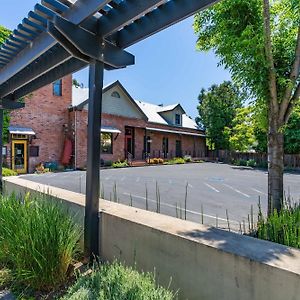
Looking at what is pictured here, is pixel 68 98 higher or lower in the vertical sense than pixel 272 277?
higher

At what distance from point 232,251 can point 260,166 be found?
2638 centimetres

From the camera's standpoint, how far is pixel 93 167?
3482 mm

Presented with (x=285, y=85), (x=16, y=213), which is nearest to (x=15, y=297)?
(x=16, y=213)

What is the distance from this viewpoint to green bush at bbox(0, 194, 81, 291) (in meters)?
2.88

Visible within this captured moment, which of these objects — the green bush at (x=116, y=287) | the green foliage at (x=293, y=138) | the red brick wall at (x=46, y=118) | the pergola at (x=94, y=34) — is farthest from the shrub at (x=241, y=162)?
the green bush at (x=116, y=287)

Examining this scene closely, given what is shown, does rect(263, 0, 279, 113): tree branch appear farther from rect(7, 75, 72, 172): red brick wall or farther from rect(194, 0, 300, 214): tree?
rect(7, 75, 72, 172): red brick wall

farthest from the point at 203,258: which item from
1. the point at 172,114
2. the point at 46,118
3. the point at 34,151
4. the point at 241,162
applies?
the point at 172,114

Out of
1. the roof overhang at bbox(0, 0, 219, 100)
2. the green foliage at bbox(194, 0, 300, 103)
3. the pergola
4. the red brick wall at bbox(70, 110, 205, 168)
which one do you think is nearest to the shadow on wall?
the pergola

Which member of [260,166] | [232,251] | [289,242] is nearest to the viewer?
[232,251]

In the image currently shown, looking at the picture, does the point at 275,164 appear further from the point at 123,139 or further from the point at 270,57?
the point at 123,139

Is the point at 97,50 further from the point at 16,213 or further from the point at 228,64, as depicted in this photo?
the point at 16,213

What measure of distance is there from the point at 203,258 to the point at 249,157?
95.0 feet

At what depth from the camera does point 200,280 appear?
7.67 ft

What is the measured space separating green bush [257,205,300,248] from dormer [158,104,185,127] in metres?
28.6
